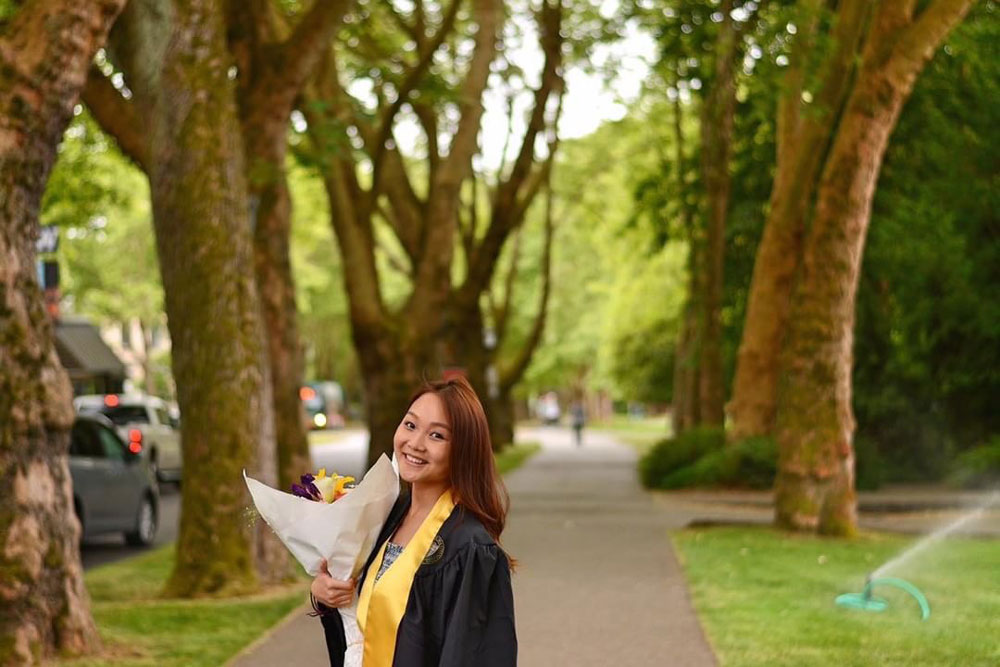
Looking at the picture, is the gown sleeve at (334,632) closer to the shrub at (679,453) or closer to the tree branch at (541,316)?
the shrub at (679,453)

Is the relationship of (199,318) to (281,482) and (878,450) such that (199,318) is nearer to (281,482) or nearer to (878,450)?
(281,482)

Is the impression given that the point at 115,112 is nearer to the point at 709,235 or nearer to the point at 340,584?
the point at 340,584

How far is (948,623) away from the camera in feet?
37.1

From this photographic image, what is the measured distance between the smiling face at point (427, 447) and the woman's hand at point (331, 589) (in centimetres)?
33

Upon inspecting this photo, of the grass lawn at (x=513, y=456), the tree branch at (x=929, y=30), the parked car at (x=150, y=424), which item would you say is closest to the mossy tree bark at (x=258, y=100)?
the tree branch at (x=929, y=30)

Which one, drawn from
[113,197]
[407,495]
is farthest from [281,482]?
[407,495]

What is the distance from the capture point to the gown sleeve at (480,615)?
4.19 meters

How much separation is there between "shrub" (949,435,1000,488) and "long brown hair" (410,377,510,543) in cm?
2296

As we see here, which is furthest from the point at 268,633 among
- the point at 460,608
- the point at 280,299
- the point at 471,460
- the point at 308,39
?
the point at 460,608

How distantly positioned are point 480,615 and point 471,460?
Answer: 41cm

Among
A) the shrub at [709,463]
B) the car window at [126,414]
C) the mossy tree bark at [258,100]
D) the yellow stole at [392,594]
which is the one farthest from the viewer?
the car window at [126,414]

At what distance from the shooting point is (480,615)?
4223 millimetres

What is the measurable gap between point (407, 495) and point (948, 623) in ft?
24.7

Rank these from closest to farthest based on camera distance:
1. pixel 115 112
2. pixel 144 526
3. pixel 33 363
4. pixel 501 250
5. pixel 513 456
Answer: pixel 33 363
pixel 115 112
pixel 144 526
pixel 501 250
pixel 513 456
